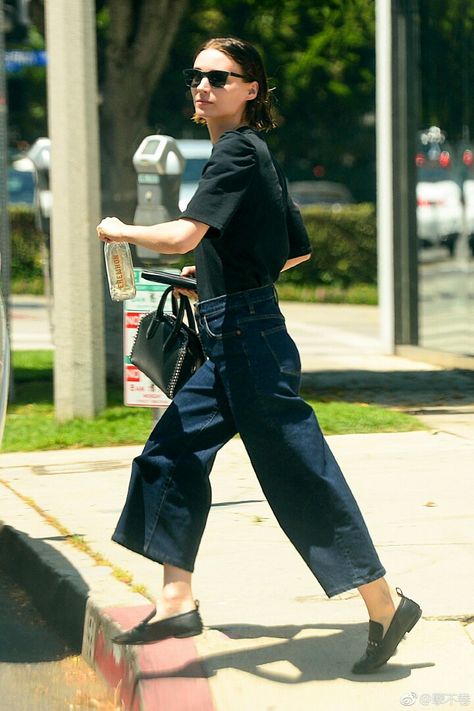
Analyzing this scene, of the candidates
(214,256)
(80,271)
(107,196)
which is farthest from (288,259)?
(107,196)

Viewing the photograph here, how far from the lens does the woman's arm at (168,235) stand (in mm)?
4027

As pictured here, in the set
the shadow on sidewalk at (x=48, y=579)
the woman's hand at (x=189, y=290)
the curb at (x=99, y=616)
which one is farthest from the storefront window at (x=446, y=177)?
the woman's hand at (x=189, y=290)

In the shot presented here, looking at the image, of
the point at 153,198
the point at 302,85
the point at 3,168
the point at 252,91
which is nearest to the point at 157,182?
the point at 153,198

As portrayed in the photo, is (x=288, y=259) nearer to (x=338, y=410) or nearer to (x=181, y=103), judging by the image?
(x=338, y=410)

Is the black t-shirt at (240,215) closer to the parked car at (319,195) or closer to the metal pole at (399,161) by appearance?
the metal pole at (399,161)

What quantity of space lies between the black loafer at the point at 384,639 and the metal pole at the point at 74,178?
5.06 m

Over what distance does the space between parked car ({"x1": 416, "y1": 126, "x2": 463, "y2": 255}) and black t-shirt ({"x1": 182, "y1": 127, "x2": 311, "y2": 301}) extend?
8.64 meters

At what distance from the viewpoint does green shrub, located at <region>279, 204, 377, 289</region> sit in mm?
23016

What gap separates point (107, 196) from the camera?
1102 centimetres

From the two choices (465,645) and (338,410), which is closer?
(465,645)

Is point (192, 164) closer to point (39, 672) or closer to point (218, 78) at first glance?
point (39, 672)

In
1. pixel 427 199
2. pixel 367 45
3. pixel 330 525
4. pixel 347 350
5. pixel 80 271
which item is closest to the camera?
pixel 330 525

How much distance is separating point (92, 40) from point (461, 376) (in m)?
4.15

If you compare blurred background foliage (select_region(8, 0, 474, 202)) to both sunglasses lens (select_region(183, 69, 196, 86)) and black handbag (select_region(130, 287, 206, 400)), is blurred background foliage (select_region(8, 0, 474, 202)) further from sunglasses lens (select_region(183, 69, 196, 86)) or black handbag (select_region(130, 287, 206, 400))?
sunglasses lens (select_region(183, 69, 196, 86))
